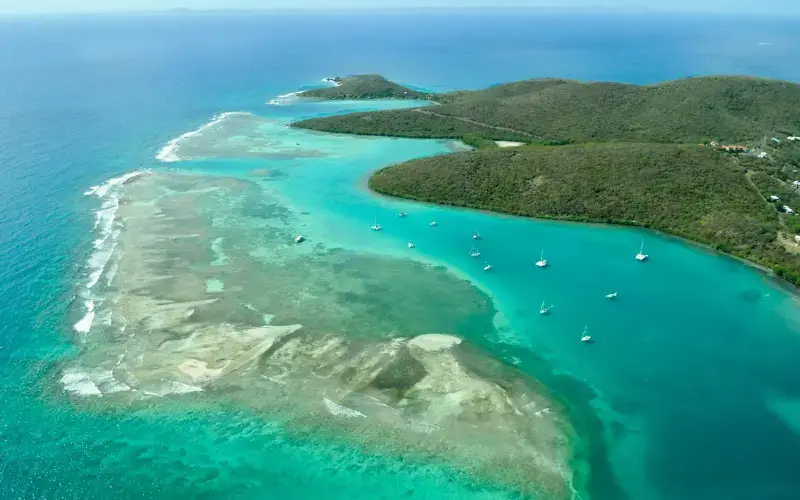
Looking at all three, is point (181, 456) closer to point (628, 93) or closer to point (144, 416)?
point (144, 416)

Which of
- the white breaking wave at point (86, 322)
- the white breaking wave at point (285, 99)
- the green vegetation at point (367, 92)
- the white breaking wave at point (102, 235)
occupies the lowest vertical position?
the white breaking wave at point (86, 322)

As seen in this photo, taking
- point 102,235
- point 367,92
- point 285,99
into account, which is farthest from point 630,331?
point 285,99

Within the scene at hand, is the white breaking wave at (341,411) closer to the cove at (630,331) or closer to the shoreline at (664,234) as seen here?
the cove at (630,331)

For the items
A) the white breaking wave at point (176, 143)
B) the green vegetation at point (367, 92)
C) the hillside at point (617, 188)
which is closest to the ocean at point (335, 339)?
the hillside at point (617, 188)

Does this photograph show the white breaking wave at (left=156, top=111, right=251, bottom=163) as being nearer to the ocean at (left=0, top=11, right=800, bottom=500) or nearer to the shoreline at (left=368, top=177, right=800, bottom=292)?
the ocean at (left=0, top=11, right=800, bottom=500)

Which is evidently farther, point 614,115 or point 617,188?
point 614,115

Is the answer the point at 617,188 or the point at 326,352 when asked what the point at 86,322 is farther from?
the point at 617,188

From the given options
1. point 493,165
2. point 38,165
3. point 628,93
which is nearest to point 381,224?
point 493,165
